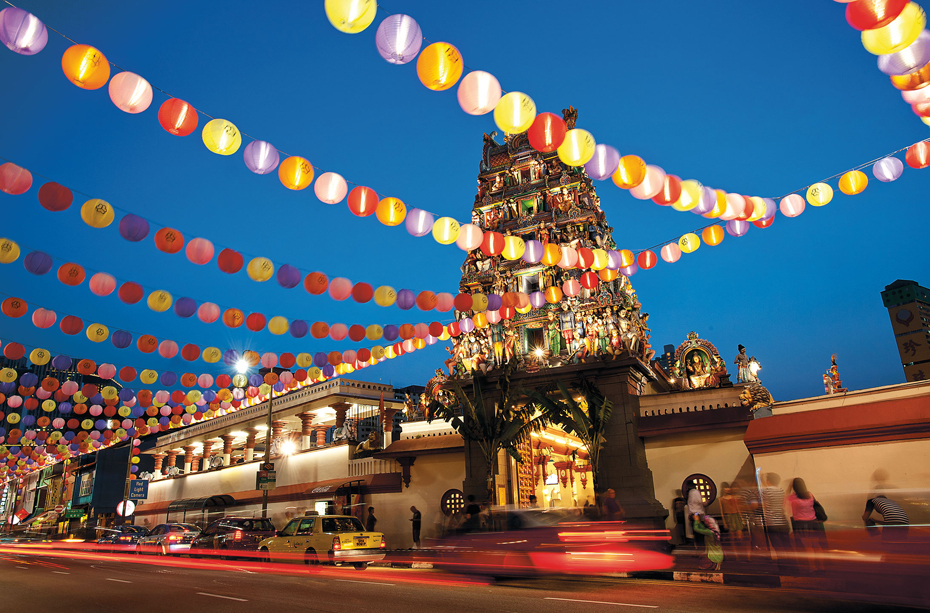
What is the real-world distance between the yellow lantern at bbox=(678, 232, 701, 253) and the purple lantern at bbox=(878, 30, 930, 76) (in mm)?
7224

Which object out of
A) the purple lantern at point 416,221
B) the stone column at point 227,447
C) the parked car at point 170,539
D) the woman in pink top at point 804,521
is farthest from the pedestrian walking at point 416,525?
the stone column at point 227,447

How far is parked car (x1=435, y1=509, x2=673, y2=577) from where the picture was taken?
1014 centimetres

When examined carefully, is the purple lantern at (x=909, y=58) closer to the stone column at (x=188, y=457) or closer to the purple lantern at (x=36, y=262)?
the purple lantern at (x=36, y=262)

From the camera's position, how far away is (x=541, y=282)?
2616 cm

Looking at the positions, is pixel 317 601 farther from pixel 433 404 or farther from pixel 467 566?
pixel 433 404

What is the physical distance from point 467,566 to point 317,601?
334 cm

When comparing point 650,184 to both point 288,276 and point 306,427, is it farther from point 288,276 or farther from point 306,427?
point 306,427

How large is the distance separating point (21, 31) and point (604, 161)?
374 inches

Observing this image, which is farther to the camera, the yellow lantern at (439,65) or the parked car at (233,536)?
the parked car at (233,536)

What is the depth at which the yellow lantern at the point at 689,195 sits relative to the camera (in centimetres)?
1210

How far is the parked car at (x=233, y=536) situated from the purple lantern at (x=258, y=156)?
13.7m

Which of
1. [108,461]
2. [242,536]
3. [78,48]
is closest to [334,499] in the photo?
[242,536]

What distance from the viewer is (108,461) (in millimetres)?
62406

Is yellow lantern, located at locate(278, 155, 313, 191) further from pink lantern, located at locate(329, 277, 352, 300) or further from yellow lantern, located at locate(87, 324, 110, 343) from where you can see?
yellow lantern, located at locate(87, 324, 110, 343)
